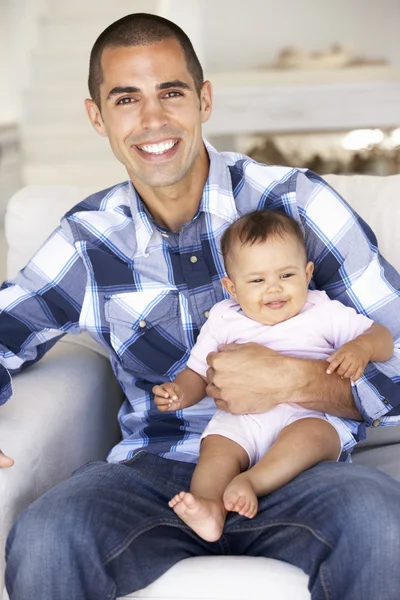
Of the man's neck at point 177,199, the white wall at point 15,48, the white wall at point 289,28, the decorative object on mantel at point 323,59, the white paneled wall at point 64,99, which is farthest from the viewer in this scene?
the white wall at point 15,48

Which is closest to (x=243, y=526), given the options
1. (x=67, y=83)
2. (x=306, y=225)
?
(x=306, y=225)

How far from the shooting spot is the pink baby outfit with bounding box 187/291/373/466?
155cm

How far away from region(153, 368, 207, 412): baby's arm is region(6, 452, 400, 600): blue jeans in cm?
17

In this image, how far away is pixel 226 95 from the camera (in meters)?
5.13

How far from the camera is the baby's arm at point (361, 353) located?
1.49 metres

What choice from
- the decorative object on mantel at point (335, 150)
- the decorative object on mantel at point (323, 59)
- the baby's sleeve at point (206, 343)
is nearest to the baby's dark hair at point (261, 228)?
the baby's sleeve at point (206, 343)

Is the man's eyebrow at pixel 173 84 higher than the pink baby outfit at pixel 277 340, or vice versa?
the man's eyebrow at pixel 173 84

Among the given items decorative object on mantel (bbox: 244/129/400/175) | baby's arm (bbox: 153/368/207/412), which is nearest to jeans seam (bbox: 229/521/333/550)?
baby's arm (bbox: 153/368/207/412)

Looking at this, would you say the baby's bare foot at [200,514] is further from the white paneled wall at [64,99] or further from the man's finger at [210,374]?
the white paneled wall at [64,99]

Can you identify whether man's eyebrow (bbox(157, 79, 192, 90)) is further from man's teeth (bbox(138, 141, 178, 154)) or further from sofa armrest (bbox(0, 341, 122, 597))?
sofa armrest (bbox(0, 341, 122, 597))

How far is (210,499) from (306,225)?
60 centimetres

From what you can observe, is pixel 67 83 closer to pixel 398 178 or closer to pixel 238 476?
pixel 398 178

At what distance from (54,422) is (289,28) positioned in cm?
430

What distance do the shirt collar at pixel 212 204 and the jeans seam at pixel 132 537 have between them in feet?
1.89
